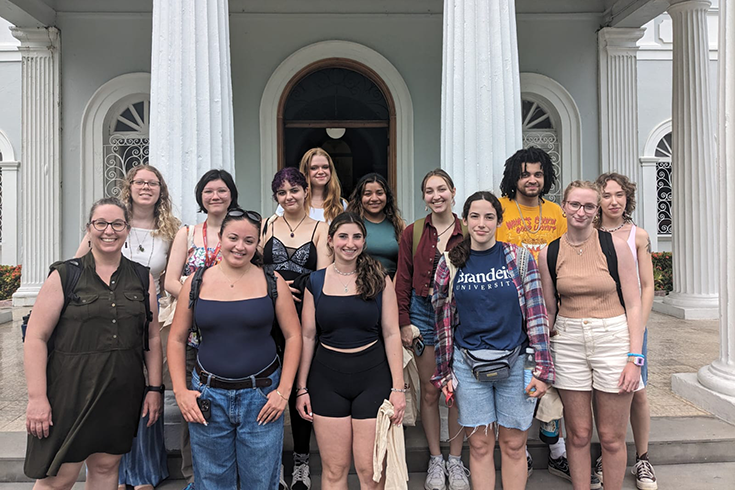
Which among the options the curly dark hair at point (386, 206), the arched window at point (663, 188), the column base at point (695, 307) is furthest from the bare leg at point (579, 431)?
the arched window at point (663, 188)

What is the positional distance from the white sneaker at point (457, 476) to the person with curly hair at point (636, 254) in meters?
0.92

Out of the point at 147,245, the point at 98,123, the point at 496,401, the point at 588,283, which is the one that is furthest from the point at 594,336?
the point at 98,123

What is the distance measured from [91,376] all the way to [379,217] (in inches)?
75.1

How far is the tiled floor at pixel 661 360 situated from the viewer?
161 inches

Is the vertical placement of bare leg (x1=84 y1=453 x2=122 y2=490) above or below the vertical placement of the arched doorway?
below

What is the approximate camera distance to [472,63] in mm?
4020

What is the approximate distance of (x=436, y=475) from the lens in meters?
3.04

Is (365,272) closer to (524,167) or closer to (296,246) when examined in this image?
(296,246)

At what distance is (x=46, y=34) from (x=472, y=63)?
7669mm

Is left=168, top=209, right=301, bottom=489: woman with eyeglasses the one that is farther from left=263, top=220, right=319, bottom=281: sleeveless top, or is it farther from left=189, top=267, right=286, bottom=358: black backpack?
left=263, top=220, right=319, bottom=281: sleeveless top

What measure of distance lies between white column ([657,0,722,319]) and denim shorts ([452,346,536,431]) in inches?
268

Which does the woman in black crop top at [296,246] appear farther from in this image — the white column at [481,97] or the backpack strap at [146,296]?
the white column at [481,97]

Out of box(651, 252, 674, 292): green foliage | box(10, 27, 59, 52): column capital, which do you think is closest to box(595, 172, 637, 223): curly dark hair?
box(651, 252, 674, 292): green foliage

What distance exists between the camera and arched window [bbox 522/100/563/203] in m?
8.63
